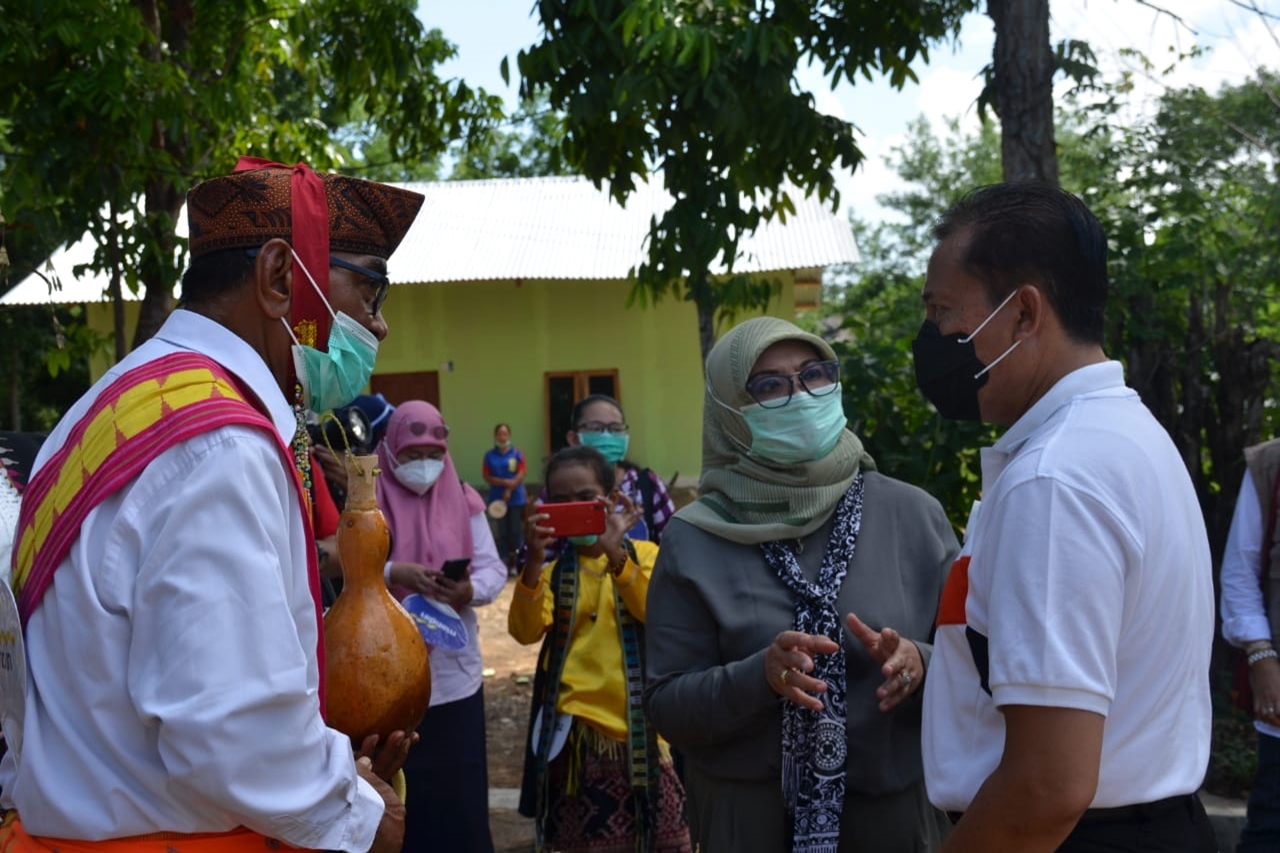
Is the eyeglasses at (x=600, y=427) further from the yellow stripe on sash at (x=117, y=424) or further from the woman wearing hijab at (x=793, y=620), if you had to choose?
the yellow stripe on sash at (x=117, y=424)

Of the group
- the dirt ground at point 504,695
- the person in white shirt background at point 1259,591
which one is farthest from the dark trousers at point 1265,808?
the dirt ground at point 504,695

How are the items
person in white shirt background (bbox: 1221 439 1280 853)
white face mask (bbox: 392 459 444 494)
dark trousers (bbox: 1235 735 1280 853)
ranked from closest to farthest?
dark trousers (bbox: 1235 735 1280 853), person in white shirt background (bbox: 1221 439 1280 853), white face mask (bbox: 392 459 444 494)

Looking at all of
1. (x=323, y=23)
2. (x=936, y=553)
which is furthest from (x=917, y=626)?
(x=323, y=23)

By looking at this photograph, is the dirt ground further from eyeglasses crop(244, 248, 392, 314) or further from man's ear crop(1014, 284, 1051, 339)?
man's ear crop(1014, 284, 1051, 339)

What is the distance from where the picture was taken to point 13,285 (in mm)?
16219

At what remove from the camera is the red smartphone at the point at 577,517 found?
4113 mm

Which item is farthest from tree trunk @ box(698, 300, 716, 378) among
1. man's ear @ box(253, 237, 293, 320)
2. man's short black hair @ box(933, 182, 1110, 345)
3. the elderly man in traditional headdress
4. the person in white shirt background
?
the elderly man in traditional headdress

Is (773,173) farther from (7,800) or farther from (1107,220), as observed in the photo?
(7,800)

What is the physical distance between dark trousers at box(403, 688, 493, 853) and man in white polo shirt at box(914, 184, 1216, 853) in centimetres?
274

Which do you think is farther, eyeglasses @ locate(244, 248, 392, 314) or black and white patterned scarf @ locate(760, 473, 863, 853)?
black and white patterned scarf @ locate(760, 473, 863, 853)

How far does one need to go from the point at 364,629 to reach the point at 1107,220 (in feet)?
17.7

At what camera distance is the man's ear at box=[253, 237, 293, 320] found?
79.7 inches

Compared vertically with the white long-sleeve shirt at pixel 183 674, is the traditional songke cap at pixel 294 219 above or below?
above

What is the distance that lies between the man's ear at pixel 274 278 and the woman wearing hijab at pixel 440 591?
8.27 feet
